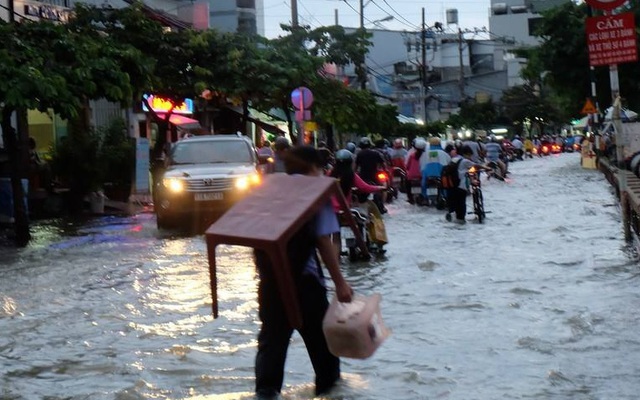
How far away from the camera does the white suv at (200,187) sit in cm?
2070

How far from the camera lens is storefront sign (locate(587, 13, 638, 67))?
54.8 ft

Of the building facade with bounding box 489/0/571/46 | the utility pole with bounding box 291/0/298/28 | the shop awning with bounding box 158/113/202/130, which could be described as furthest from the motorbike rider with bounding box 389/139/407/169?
the building facade with bounding box 489/0/571/46

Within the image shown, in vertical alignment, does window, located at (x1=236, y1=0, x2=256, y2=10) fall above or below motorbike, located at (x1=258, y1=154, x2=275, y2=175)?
above

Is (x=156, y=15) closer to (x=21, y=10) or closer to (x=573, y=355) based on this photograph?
(x=21, y=10)

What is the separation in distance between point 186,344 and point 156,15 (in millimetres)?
A: 26814

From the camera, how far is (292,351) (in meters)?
9.20

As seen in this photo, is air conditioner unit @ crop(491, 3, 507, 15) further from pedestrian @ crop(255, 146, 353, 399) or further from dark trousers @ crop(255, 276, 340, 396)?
dark trousers @ crop(255, 276, 340, 396)

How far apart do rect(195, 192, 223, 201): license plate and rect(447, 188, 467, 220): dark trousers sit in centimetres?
446

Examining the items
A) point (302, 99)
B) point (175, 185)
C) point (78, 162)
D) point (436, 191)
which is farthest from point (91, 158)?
point (436, 191)

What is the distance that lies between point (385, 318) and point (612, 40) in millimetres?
7740

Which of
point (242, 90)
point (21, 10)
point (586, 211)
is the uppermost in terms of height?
point (21, 10)

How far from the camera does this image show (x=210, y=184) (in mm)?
20734

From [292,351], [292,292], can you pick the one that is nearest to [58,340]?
[292,351]

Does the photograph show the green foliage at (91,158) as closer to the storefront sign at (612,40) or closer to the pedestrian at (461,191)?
the pedestrian at (461,191)
